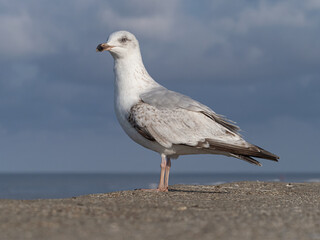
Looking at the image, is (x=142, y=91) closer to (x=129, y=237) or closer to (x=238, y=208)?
(x=238, y=208)

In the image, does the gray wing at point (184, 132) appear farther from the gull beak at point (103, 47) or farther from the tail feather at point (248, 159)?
the gull beak at point (103, 47)

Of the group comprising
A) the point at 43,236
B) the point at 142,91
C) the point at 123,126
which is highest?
the point at 142,91

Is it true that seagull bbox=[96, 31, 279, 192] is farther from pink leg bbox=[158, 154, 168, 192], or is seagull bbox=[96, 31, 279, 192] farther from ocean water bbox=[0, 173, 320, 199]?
ocean water bbox=[0, 173, 320, 199]

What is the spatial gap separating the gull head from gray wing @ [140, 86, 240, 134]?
43.9 inches

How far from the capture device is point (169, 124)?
10539mm

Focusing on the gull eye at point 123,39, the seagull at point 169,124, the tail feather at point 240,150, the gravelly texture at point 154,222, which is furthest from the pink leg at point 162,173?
the gravelly texture at point 154,222

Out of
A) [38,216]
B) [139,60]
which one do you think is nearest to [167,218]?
[38,216]

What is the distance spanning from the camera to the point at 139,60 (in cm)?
1171

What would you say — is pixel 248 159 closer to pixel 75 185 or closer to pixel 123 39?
pixel 123 39

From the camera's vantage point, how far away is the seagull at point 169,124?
10.5 meters

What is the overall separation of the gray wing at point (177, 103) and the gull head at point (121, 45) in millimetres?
1115

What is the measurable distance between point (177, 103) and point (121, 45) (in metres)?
1.96

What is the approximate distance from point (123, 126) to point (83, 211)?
4636mm

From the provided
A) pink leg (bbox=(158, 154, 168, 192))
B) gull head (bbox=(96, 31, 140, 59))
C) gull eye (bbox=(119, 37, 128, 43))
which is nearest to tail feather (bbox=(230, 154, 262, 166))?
pink leg (bbox=(158, 154, 168, 192))
